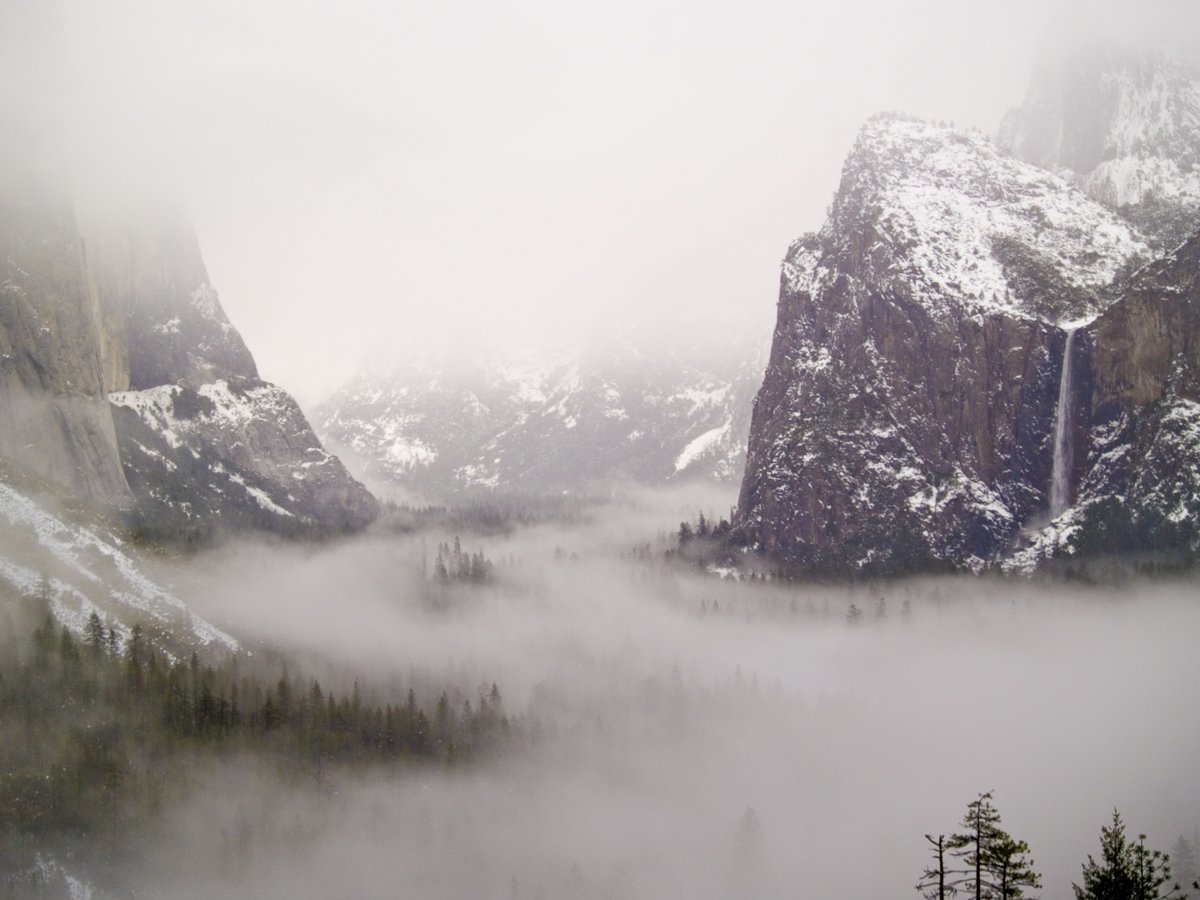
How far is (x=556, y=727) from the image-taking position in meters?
189

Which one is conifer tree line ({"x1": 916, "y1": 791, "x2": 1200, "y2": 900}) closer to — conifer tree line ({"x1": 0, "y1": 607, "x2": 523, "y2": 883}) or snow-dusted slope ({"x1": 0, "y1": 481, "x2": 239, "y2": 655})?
conifer tree line ({"x1": 0, "y1": 607, "x2": 523, "y2": 883})

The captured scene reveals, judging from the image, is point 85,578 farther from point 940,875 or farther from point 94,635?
point 940,875

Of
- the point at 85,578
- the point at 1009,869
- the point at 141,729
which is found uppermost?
the point at 85,578

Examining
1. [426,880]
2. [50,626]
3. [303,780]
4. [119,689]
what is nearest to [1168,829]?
[426,880]

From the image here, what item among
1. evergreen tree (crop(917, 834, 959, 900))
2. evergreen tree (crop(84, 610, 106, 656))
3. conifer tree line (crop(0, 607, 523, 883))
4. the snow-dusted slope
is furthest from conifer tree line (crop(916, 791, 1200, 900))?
the snow-dusted slope

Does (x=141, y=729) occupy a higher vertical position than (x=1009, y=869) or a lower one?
lower

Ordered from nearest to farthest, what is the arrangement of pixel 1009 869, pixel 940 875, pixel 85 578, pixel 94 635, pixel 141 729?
pixel 940 875 → pixel 1009 869 → pixel 141 729 → pixel 94 635 → pixel 85 578

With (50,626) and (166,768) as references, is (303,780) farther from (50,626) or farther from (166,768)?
(50,626)

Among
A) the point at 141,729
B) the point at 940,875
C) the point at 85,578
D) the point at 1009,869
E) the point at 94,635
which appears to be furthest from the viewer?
the point at 85,578

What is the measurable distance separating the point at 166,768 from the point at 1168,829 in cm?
12085

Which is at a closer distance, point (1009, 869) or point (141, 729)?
point (1009, 869)

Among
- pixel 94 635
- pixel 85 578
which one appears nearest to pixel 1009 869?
pixel 94 635

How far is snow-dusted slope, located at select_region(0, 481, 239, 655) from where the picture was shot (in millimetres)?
163500

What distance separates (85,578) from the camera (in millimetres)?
174750
